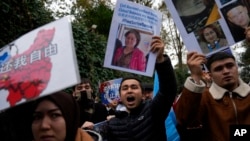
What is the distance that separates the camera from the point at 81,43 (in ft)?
34.7

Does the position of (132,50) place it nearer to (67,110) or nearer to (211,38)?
(211,38)

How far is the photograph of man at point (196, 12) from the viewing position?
2963mm

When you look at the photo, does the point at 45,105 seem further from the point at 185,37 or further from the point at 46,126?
the point at 185,37

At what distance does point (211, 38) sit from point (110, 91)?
461 centimetres

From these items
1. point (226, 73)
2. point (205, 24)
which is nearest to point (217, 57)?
point (226, 73)

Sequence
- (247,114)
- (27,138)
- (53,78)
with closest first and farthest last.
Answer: (53,78), (27,138), (247,114)

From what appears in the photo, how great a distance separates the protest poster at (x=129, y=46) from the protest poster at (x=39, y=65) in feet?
3.52

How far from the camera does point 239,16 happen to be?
114 inches

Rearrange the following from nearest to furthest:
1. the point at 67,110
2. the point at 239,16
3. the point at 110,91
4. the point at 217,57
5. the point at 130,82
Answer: the point at 67,110, the point at 217,57, the point at 239,16, the point at 130,82, the point at 110,91

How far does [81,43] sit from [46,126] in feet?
28.7

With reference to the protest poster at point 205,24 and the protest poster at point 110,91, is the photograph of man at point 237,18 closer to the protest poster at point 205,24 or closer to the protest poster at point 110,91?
the protest poster at point 205,24

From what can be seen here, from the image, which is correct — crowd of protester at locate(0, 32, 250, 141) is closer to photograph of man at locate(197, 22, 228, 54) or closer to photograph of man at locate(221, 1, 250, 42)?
photograph of man at locate(197, 22, 228, 54)

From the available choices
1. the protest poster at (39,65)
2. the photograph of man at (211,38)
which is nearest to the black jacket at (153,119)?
the photograph of man at (211,38)

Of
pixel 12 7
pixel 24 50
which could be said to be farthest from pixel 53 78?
pixel 12 7
